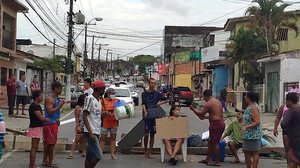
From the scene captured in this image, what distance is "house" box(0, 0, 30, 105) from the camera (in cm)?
3255

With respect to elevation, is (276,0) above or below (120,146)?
above

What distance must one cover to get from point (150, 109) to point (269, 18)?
24.2 metres

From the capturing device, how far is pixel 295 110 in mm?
8961

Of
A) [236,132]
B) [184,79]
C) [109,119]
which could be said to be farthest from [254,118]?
[184,79]

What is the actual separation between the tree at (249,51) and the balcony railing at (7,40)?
14753 mm

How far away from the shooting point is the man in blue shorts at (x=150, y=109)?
1257 cm

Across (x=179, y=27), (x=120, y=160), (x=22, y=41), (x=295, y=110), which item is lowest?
(x=120, y=160)

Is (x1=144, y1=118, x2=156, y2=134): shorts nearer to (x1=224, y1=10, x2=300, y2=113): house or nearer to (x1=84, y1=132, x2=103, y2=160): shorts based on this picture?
(x1=84, y1=132, x2=103, y2=160): shorts

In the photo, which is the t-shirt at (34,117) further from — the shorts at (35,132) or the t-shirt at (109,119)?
the t-shirt at (109,119)

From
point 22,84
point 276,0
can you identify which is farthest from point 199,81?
point 22,84

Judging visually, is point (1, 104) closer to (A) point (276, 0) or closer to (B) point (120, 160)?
(A) point (276, 0)

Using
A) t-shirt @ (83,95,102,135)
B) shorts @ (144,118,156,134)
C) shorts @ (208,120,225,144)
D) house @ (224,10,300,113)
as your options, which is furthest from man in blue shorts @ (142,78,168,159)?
house @ (224,10,300,113)

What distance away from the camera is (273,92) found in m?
31.6

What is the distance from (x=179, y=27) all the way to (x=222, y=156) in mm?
111105
